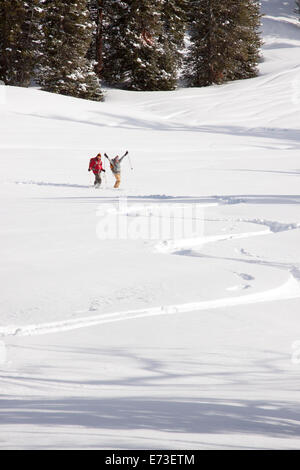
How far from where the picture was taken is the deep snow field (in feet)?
11.9

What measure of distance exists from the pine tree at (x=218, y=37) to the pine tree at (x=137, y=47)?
2005mm

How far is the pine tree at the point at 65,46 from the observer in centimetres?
3459

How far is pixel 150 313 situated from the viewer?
251 inches

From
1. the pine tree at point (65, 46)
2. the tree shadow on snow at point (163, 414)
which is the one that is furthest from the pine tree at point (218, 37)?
the tree shadow on snow at point (163, 414)

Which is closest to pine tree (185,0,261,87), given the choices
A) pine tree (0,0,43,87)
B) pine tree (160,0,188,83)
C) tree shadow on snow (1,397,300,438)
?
pine tree (160,0,188,83)

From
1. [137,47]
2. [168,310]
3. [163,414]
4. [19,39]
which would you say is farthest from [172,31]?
[163,414]

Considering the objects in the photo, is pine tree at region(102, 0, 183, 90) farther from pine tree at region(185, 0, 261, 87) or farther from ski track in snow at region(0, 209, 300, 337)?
ski track in snow at region(0, 209, 300, 337)

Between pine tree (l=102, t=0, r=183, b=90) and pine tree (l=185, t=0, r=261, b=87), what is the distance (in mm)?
2005

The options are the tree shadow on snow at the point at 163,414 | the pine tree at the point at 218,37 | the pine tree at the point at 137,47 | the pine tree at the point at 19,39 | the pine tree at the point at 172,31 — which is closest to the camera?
the tree shadow on snow at the point at 163,414

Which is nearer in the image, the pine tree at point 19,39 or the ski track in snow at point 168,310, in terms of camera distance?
the ski track in snow at point 168,310

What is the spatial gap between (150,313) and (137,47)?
112 ft

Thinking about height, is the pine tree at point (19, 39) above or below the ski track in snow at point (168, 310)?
above

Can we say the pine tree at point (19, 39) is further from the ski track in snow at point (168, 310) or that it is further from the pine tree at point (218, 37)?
the ski track in snow at point (168, 310)

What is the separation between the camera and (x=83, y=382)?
457 cm
